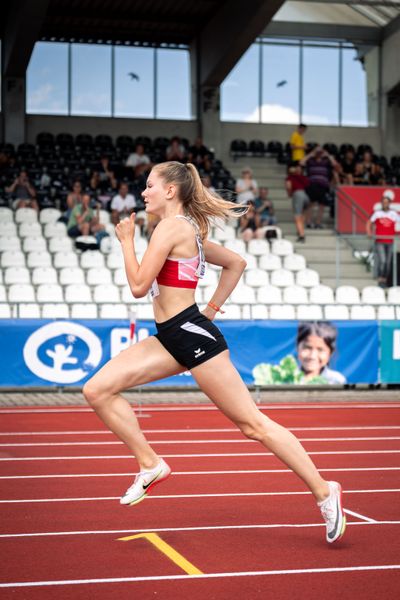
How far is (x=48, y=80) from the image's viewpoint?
31516mm

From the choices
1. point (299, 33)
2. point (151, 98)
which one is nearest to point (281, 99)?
point (299, 33)

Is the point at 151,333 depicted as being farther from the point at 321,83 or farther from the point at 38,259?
the point at 321,83

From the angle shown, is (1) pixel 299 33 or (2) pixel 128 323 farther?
(1) pixel 299 33

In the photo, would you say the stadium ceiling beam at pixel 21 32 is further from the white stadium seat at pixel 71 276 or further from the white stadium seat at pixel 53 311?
the white stadium seat at pixel 53 311

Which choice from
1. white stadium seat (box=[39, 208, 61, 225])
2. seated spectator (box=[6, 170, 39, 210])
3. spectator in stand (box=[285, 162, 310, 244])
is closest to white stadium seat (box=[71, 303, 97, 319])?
white stadium seat (box=[39, 208, 61, 225])

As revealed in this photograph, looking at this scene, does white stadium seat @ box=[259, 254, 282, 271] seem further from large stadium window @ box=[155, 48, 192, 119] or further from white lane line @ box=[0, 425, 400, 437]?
large stadium window @ box=[155, 48, 192, 119]

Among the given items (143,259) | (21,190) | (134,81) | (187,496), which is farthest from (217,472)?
(134,81)

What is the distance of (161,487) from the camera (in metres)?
7.87

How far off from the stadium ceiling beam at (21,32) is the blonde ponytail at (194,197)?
1873cm

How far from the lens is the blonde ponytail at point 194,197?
586 centimetres

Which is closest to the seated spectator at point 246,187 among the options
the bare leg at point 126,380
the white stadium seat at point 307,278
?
the white stadium seat at point 307,278

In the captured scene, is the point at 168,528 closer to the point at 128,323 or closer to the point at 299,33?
the point at 128,323

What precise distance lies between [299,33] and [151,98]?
18.3ft

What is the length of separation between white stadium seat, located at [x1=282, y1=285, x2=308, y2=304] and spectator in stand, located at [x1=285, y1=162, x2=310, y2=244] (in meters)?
4.75
